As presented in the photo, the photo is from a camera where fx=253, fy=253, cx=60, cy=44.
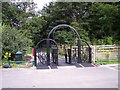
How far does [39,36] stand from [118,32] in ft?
50.9

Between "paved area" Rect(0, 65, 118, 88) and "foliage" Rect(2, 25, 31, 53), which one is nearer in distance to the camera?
"paved area" Rect(0, 65, 118, 88)

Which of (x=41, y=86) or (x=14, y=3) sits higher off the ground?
(x=14, y=3)

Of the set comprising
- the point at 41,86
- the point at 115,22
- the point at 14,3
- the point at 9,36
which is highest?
the point at 14,3

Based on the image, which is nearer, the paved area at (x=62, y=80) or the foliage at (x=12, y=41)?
the paved area at (x=62, y=80)

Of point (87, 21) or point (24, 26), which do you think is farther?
point (87, 21)

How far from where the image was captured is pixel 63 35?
3167 cm

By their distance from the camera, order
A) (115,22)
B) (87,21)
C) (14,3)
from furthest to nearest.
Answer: (87,21), (14,3), (115,22)

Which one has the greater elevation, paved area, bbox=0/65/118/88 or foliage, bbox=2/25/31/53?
foliage, bbox=2/25/31/53

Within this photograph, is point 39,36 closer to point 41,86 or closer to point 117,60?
point 117,60

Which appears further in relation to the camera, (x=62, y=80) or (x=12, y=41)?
(x=12, y=41)

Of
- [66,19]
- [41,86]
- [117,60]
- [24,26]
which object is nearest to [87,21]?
[66,19]

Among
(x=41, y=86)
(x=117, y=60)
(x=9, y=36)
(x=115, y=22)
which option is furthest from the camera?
(x=115, y=22)

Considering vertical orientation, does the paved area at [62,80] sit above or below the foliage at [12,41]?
below

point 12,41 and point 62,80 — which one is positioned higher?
point 12,41
